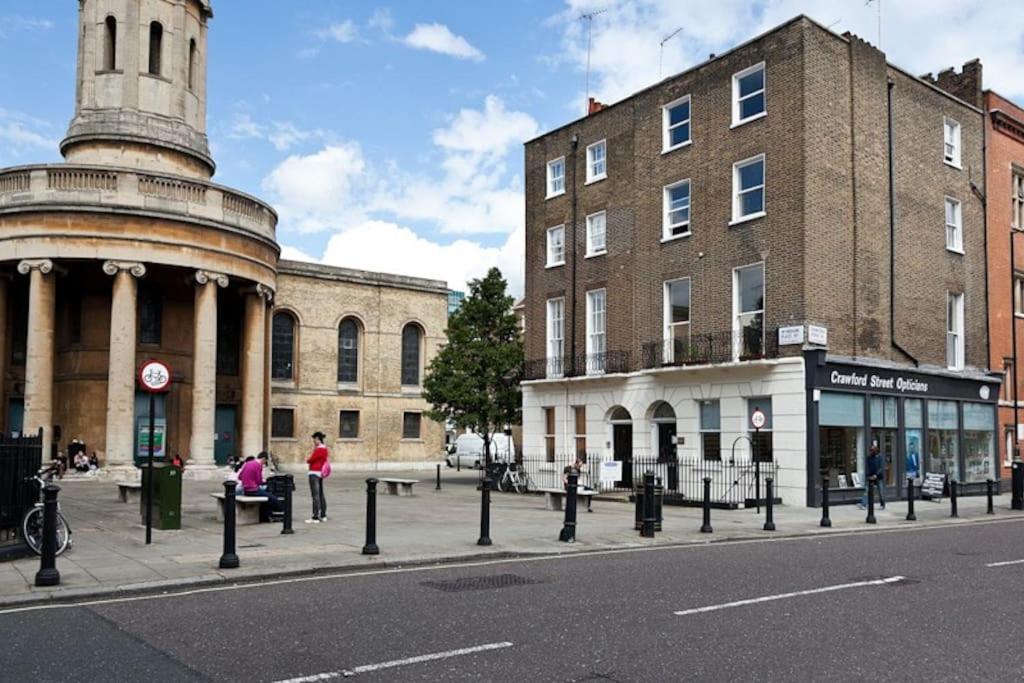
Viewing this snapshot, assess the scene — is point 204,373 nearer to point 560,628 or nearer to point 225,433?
point 225,433

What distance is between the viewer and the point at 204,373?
34656 millimetres

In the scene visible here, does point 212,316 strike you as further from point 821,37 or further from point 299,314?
point 821,37

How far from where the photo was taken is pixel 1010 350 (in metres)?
31.6

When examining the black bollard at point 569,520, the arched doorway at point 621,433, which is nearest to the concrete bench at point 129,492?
the black bollard at point 569,520

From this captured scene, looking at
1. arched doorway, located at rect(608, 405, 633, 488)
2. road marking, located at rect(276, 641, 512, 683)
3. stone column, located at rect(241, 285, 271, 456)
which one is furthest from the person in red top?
stone column, located at rect(241, 285, 271, 456)

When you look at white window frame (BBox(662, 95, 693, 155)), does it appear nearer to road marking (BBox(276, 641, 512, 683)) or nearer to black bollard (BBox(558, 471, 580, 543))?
black bollard (BBox(558, 471, 580, 543))

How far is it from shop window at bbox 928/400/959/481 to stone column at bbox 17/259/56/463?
95.5ft

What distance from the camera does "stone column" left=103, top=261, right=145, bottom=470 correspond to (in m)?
32.7

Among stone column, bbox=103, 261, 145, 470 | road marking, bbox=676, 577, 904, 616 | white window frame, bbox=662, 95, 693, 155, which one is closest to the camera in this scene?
road marking, bbox=676, 577, 904, 616

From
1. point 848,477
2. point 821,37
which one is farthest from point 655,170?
point 848,477

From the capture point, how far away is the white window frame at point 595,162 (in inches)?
1225

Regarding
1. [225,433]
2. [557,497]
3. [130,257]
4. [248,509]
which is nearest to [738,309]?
[557,497]

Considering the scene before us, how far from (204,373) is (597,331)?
1490 cm

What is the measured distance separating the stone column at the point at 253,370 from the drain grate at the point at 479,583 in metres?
27.3
